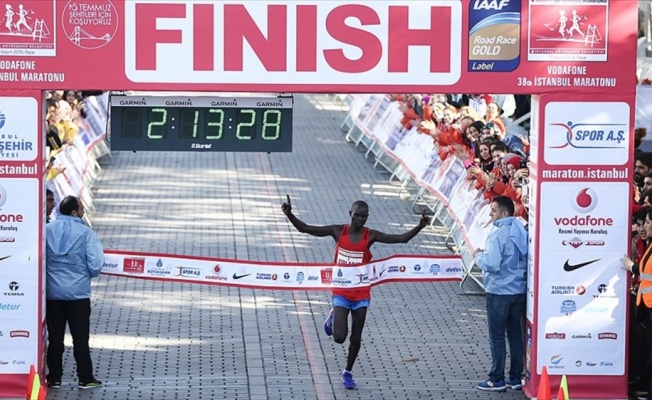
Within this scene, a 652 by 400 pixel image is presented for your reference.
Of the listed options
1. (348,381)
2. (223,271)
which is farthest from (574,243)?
(223,271)

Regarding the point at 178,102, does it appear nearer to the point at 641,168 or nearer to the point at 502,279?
the point at 502,279

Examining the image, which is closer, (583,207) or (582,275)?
(583,207)

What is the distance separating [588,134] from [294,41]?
2.81 metres

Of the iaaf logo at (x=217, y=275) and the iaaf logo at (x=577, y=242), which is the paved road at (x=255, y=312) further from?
the iaaf logo at (x=577, y=242)

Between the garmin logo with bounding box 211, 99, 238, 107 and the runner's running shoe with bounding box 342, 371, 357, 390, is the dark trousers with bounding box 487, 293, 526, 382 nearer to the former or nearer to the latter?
the runner's running shoe with bounding box 342, 371, 357, 390

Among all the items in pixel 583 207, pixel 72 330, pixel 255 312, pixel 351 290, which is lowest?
pixel 255 312

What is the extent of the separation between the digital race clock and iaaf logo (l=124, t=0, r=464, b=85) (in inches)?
11.1

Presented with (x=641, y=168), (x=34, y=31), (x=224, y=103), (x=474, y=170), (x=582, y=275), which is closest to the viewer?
(x=34, y=31)

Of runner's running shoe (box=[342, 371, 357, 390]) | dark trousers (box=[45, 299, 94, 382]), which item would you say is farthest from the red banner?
runner's running shoe (box=[342, 371, 357, 390])

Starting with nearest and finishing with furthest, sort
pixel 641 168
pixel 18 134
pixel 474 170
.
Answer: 1. pixel 18 134
2. pixel 641 168
3. pixel 474 170

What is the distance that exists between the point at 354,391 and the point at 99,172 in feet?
44.4

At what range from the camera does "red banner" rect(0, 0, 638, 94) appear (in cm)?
1311

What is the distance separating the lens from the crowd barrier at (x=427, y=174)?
1867 centimetres

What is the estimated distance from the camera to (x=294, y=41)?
43.5 feet
